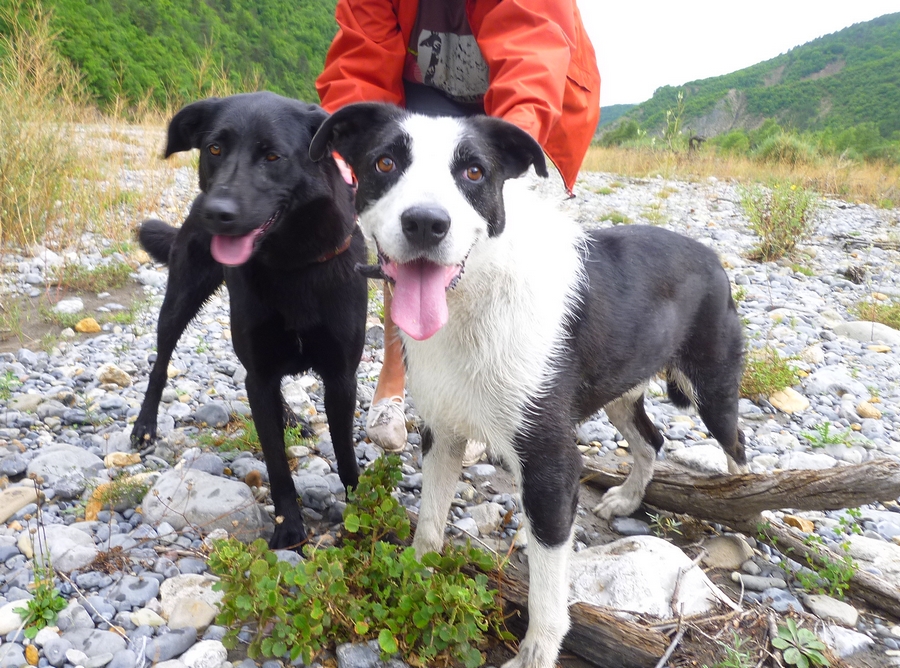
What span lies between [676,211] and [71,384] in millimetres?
8602

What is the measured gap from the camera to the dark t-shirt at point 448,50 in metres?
2.98

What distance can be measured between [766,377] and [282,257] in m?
3.13

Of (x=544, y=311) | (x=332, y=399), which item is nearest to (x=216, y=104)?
(x=332, y=399)

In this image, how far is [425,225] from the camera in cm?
175

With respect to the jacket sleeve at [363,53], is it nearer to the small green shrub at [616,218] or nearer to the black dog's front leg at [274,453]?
the black dog's front leg at [274,453]

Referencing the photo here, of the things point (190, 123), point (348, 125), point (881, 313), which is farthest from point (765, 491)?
point (881, 313)

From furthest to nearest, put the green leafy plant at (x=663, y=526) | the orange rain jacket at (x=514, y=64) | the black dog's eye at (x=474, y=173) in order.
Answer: the green leafy plant at (x=663, y=526)
the orange rain jacket at (x=514, y=64)
the black dog's eye at (x=474, y=173)

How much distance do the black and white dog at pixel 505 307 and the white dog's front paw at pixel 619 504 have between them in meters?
0.61

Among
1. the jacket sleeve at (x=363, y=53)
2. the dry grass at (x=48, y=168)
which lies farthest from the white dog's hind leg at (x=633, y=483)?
the dry grass at (x=48, y=168)

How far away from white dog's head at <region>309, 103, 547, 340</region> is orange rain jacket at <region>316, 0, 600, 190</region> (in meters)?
0.33

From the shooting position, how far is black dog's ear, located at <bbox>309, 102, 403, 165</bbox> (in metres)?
2.12

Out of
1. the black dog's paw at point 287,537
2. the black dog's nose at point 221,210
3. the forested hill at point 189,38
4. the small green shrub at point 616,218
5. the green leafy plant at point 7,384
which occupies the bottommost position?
the green leafy plant at point 7,384

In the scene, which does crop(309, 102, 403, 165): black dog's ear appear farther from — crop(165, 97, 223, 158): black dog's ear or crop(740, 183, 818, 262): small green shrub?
crop(740, 183, 818, 262): small green shrub

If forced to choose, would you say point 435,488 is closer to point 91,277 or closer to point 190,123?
point 190,123
